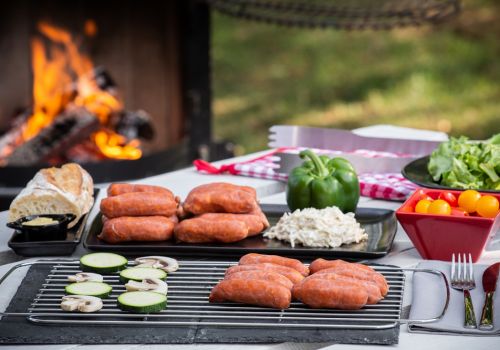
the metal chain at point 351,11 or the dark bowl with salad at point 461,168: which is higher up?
the metal chain at point 351,11

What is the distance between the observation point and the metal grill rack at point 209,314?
2238 millimetres

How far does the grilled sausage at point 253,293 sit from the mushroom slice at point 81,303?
0.27m

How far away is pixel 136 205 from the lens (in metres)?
2.93

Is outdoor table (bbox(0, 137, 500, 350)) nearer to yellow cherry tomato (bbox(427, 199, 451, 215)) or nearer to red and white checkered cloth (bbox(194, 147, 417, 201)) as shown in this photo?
red and white checkered cloth (bbox(194, 147, 417, 201))

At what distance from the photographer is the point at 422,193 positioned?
3.01 m

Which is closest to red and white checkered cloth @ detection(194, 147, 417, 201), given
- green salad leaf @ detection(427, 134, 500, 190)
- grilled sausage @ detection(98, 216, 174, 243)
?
green salad leaf @ detection(427, 134, 500, 190)

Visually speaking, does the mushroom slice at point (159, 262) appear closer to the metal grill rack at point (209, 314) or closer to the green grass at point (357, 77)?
the metal grill rack at point (209, 314)

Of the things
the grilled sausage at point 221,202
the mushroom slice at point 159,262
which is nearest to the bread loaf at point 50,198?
the grilled sausage at point 221,202

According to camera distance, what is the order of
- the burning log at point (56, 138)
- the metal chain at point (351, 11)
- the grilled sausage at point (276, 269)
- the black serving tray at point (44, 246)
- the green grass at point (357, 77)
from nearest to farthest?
the grilled sausage at point (276, 269) < the black serving tray at point (44, 246) < the burning log at point (56, 138) < the metal chain at point (351, 11) < the green grass at point (357, 77)

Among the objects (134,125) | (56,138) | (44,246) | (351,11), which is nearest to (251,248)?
(44,246)

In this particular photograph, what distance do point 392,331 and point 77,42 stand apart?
13.7 ft

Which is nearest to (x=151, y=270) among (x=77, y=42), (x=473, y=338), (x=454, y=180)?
(x=473, y=338)

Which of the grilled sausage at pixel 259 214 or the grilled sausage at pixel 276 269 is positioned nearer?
the grilled sausage at pixel 276 269

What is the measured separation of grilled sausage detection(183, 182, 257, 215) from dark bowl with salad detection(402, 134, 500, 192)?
0.65m
